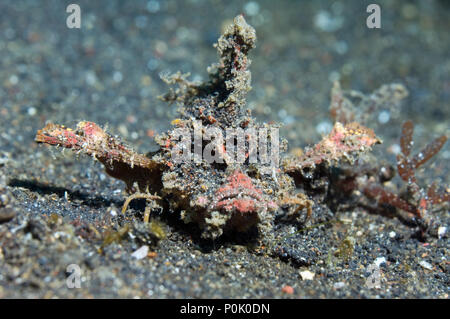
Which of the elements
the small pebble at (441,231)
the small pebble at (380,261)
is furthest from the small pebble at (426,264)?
the small pebble at (441,231)

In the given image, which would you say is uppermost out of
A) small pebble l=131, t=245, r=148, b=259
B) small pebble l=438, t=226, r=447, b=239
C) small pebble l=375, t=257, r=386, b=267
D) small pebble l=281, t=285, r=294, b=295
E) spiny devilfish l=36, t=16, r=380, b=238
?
spiny devilfish l=36, t=16, r=380, b=238

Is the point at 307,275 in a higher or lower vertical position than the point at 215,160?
lower

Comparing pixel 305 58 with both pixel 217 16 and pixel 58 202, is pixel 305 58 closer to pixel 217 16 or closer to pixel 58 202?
pixel 217 16

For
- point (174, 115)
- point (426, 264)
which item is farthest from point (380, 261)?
point (174, 115)

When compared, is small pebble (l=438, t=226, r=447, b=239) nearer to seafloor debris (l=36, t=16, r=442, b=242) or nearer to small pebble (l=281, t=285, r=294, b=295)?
seafloor debris (l=36, t=16, r=442, b=242)

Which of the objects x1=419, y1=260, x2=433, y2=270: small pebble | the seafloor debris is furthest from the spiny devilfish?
x1=419, y1=260, x2=433, y2=270: small pebble

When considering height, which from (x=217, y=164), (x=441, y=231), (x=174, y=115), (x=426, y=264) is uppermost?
(x=174, y=115)

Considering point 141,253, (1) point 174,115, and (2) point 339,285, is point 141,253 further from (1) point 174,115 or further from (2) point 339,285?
(2) point 339,285
